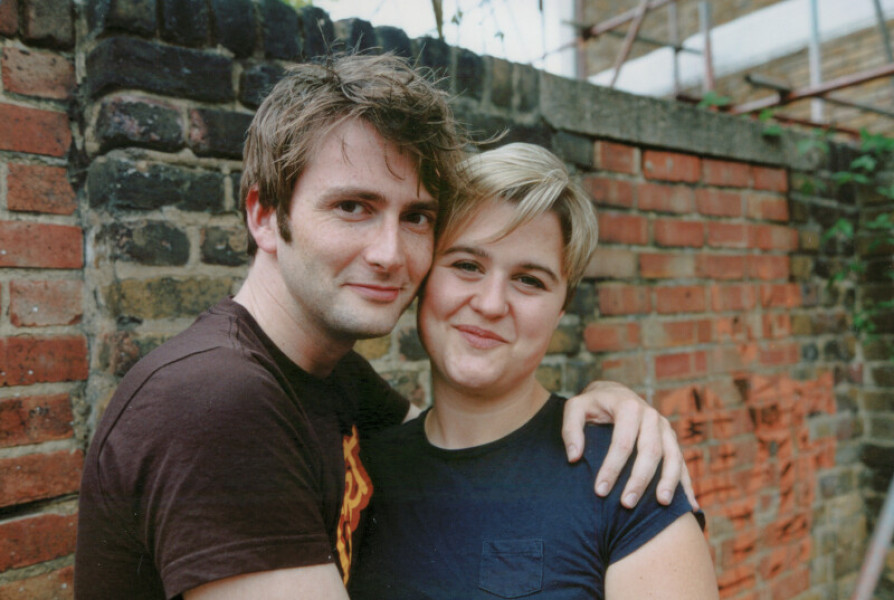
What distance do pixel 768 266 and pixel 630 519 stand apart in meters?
1.98

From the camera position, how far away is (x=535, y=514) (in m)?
1.22

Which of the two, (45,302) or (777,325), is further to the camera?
(777,325)

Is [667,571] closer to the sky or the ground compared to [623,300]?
closer to the ground

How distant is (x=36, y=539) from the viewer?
1.42 meters

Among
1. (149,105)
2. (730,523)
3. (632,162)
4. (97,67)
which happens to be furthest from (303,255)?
(730,523)

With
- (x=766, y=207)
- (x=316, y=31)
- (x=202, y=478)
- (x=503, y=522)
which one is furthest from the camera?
(x=766, y=207)

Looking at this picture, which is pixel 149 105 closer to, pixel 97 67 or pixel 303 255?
pixel 97 67

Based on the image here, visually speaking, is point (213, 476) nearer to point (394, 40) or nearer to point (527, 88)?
point (394, 40)

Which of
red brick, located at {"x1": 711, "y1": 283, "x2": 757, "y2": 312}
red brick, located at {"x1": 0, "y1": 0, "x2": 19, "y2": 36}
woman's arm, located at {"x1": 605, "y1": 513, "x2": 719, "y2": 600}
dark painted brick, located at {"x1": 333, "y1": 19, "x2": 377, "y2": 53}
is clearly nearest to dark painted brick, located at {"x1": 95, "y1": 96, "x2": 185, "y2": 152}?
red brick, located at {"x1": 0, "y1": 0, "x2": 19, "y2": 36}

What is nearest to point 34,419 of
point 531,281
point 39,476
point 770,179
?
point 39,476

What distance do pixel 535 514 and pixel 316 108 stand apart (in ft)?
2.88

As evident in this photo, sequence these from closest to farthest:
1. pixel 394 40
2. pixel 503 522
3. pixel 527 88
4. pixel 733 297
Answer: pixel 503 522 < pixel 394 40 < pixel 527 88 < pixel 733 297

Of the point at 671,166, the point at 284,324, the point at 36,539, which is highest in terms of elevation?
the point at 671,166

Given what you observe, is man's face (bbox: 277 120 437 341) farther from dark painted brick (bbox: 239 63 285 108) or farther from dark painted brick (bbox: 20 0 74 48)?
dark painted brick (bbox: 20 0 74 48)
